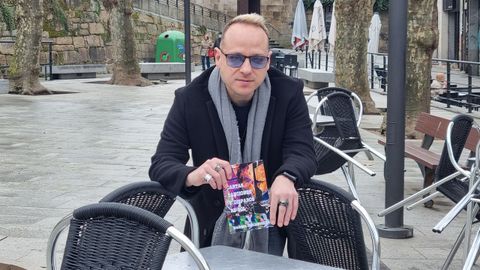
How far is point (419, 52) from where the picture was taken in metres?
11.3

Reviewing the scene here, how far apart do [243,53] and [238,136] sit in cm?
31

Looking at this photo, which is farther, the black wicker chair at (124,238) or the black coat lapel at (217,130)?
the black coat lapel at (217,130)

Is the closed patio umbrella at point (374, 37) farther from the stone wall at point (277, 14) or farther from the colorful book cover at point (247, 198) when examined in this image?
the colorful book cover at point (247, 198)

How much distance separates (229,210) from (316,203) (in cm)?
38

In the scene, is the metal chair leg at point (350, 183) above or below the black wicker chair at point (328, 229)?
below

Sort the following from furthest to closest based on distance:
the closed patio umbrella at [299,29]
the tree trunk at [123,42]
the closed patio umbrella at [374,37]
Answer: the closed patio umbrella at [299,29] → the closed patio umbrella at [374,37] → the tree trunk at [123,42]

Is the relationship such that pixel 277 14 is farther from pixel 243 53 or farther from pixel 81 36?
pixel 243 53

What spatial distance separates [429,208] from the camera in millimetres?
6918

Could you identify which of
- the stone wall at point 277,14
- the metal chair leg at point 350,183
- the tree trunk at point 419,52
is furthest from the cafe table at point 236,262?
the stone wall at point 277,14

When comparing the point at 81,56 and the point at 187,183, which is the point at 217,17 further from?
the point at 187,183

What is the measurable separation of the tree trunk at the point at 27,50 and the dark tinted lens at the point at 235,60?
57.2ft

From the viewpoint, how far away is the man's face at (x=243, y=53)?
2.83 metres

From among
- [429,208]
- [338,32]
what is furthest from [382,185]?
[338,32]

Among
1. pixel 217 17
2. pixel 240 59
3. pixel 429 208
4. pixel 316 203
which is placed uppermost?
pixel 217 17
